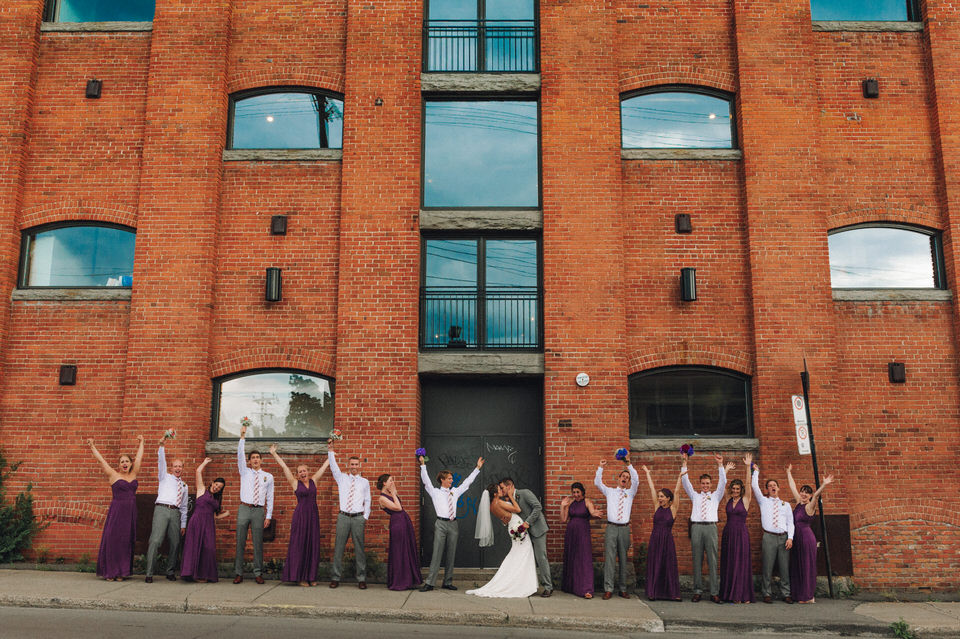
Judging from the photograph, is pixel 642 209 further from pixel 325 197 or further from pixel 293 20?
pixel 293 20

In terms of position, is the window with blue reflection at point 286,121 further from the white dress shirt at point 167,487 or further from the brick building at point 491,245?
the white dress shirt at point 167,487

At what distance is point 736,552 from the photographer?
11125 mm

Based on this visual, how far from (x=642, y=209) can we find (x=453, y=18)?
4897 mm

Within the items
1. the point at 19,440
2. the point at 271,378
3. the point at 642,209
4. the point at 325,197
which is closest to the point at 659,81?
the point at 642,209

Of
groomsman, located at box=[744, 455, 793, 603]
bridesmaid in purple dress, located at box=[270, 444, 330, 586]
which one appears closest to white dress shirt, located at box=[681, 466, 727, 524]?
groomsman, located at box=[744, 455, 793, 603]

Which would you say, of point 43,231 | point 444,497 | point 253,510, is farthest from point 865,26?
point 43,231

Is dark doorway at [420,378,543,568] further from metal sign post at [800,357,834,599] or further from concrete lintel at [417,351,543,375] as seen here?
metal sign post at [800,357,834,599]

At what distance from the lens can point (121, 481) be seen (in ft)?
37.4

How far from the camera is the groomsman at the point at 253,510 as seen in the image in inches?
447

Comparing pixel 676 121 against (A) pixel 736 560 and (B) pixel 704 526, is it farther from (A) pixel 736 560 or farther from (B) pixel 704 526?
(A) pixel 736 560

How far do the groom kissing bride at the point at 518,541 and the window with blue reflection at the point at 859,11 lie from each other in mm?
10224

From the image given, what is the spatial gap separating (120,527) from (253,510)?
6.17ft

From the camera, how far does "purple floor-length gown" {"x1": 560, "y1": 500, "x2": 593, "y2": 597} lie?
11.1 m

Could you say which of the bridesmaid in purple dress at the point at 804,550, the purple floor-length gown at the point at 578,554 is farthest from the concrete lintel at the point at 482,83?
the bridesmaid in purple dress at the point at 804,550
